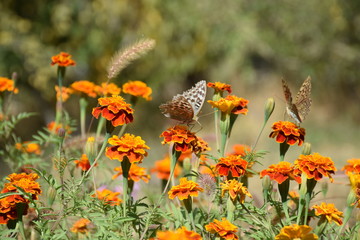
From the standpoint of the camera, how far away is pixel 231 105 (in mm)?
1637

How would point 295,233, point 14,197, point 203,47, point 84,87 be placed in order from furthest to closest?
point 203,47 < point 84,87 < point 14,197 < point 295,233

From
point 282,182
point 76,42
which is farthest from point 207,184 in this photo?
point 76,42

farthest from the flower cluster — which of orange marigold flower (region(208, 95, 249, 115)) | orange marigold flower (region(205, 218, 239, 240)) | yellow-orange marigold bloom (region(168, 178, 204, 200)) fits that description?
orange marigold flower (region(208, 95, 249, 115))

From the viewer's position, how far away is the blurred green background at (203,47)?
7082mm

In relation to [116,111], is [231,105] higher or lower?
higher

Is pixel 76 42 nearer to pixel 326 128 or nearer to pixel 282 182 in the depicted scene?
pixel 326 128

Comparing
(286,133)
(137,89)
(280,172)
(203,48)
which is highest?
(203,48)

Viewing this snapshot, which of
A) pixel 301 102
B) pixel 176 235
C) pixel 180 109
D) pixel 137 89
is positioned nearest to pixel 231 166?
pixel 180 109

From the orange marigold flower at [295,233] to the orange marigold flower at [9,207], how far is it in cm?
67

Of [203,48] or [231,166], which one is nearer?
[231,166]

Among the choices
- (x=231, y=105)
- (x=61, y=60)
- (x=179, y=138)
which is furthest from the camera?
(x=61, y=60)

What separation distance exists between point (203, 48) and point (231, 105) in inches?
292

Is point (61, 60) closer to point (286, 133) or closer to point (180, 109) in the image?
point (180, 109)

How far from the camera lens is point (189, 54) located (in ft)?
29.2
